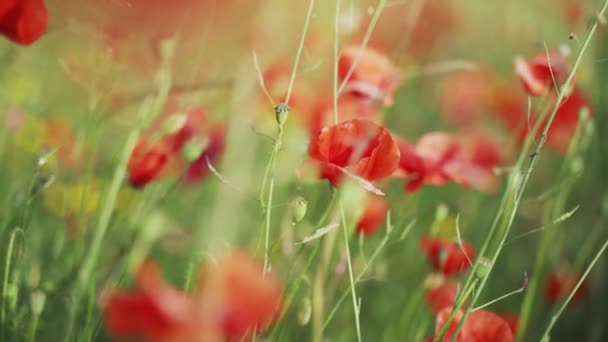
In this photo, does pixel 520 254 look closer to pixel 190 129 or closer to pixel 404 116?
pixel 404 116

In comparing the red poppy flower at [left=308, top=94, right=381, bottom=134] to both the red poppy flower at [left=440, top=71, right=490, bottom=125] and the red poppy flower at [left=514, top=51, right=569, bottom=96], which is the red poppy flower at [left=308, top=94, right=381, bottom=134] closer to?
the red poppy flower at [left=514, top=51, right=569, bottom=96]

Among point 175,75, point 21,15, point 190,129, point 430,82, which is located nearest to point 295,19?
point 175,75

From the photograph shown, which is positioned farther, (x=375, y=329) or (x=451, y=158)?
(x=375, y=329)

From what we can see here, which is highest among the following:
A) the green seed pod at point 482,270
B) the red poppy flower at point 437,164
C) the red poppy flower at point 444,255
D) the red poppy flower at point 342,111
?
the red poppy flower at point 342,111

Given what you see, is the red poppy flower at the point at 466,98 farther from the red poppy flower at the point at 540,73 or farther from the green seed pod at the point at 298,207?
the green seed pod at the point at 298,207

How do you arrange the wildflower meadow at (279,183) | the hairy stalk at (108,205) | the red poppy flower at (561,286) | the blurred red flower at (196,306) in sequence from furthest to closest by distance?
1. the red poppy flower at (561,286)
2. the wildflower meadow at (279,183)
3. the hairy stalk at (108,205)
4. the blurred red flower at (196,306)

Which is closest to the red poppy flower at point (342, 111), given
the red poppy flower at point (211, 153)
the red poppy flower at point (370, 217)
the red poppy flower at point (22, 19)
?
the red poppy flower at point (370, 217)
